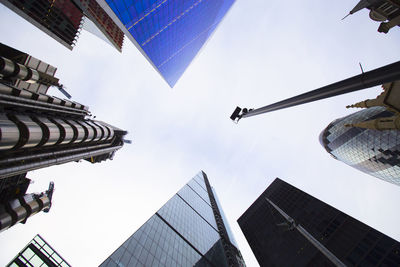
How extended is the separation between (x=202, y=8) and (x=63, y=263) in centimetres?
5357

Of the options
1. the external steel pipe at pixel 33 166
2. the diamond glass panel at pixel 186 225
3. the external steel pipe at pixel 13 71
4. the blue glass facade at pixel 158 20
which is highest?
the blue glass facade at pixel 158 20

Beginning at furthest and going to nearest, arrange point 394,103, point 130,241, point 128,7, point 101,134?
point 101,134
point 130,241
point 128,7
point 394,103

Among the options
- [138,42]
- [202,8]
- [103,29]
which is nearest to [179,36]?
[202,8]

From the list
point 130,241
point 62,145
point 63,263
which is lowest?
point 63,263

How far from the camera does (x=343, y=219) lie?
145ft

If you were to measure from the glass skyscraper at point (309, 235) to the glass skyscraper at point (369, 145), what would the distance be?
75.3 feet

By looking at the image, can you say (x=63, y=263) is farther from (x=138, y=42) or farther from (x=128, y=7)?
(x=138, y=42)

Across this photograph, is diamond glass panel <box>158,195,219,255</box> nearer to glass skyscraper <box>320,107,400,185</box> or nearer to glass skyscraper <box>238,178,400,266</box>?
glass skyscraper <box>238,178,400,266</box>

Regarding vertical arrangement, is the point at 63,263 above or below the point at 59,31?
below

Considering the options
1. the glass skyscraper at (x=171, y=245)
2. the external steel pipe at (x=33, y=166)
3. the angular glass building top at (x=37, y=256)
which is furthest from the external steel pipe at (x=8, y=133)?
the glass skyscraper at (x=171, y=245)

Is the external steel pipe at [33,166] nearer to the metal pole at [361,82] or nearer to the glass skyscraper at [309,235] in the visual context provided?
the metal pole at [361,82]

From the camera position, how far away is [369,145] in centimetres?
5475

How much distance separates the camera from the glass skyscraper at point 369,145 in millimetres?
48656

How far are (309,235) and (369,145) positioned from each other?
155 feet
